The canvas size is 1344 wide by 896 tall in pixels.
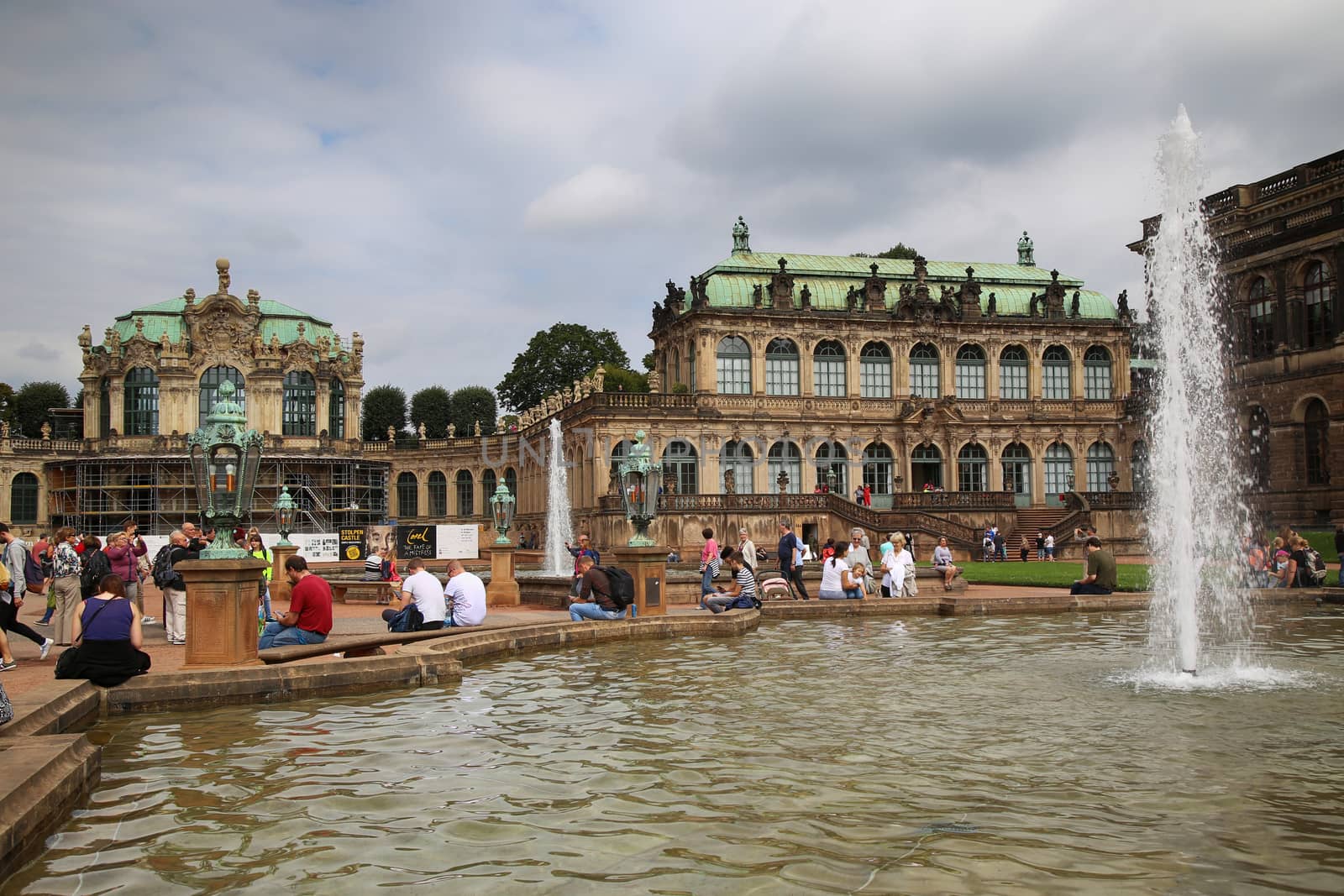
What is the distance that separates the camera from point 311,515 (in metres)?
68.1

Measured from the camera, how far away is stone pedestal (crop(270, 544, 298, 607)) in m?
27.4

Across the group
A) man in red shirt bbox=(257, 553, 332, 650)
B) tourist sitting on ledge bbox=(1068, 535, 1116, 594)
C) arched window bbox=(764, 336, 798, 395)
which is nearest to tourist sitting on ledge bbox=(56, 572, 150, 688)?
man in red shirt bbox=(257, 553, 332, 650)

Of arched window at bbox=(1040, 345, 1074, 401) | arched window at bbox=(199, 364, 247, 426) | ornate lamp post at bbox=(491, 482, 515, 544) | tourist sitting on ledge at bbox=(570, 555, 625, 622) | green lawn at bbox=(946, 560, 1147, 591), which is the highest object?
arched window at bbox=(199, 364, 247, 426)

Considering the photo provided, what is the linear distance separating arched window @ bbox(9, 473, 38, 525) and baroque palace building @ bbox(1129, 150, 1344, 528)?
218 feet

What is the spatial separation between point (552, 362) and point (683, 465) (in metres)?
33.7

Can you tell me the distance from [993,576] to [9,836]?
2862 centimetres

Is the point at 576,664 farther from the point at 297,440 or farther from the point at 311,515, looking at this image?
the point at 297,440

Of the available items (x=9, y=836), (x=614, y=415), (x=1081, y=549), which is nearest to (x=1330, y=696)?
(x=9, y=836)

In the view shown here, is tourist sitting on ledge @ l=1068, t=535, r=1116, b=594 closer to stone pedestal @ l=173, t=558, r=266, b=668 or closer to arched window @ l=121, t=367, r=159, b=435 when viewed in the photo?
stone pedestal @ l=173, t=558, r=266, b=668

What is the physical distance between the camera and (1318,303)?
4616 cm

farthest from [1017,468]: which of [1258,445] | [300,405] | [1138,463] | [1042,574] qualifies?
[300,405]

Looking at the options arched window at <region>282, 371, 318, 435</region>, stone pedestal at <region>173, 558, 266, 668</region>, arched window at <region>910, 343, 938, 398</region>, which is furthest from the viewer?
arched window at <region>282, 371, 318, 435</region>

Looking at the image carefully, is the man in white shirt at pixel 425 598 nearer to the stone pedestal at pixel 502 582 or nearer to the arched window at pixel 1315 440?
the stone pedestal at pixel 502 582

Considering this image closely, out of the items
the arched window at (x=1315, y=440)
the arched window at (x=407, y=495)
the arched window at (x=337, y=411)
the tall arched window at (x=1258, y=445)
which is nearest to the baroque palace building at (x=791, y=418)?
the arched window at (x=337, y=411)
